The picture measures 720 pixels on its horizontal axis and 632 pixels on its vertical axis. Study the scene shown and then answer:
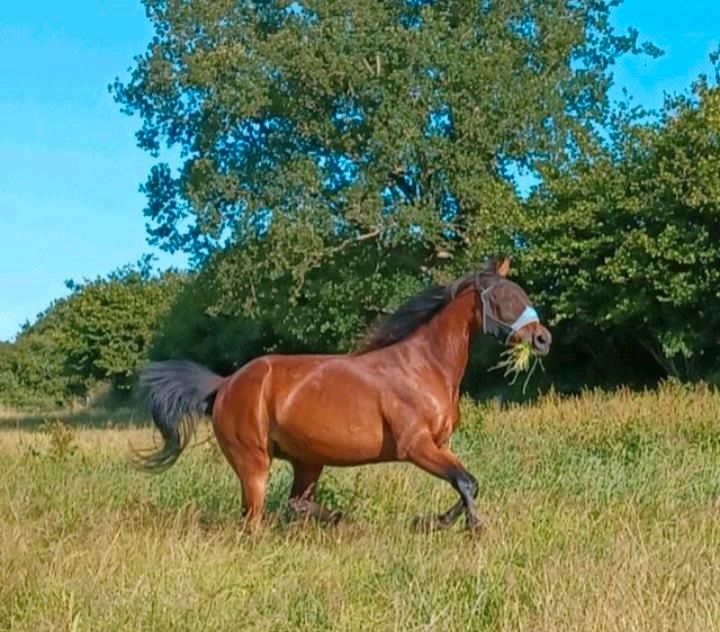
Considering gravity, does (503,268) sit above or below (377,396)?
above

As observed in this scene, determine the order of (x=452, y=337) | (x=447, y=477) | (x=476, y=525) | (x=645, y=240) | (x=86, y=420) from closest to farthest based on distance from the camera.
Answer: (x=476, y=525) < (x=447, y=477) < (x=452, y=337) < (x=645, y=240) < (x=86, y=420)

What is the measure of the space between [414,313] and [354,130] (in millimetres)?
18447

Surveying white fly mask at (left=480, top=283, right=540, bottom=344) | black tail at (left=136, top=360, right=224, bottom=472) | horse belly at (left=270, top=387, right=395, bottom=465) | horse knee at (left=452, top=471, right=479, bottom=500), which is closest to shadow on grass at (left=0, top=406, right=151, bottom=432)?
black tail at (left=136, top=360, right=224, bottom=472)

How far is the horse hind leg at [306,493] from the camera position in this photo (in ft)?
27.7

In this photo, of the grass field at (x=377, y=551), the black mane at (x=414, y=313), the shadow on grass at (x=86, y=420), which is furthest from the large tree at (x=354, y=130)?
the black mane at (x=414, y=313)

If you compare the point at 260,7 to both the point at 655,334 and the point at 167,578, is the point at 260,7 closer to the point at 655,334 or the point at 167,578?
the point at 655,334

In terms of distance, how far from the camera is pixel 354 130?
2659 cm

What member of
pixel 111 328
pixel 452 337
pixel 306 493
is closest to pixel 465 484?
pixel 452 337

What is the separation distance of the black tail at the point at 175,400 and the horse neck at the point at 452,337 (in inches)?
69.3

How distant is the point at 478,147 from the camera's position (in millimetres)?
26125

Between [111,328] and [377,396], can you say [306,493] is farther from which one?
[111,328]

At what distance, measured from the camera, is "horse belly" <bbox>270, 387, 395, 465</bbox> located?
811 centimetres

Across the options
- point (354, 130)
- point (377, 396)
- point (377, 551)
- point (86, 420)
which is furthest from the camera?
point (86, 420)

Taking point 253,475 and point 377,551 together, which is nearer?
point 377,551
